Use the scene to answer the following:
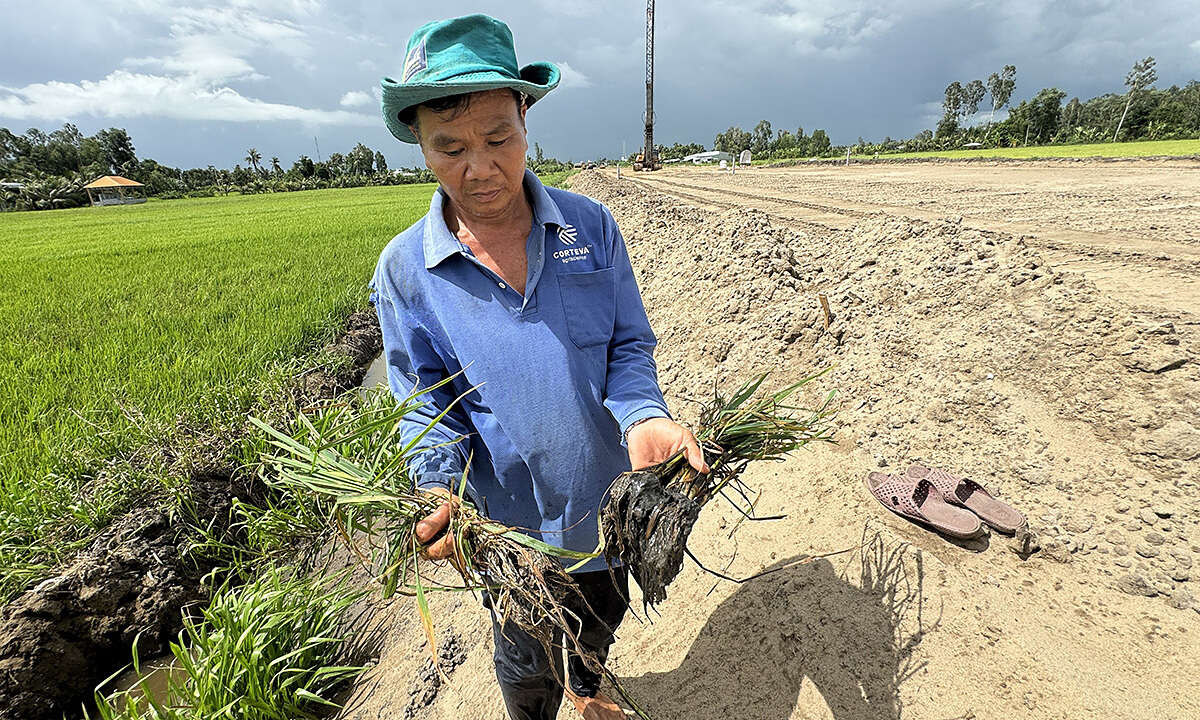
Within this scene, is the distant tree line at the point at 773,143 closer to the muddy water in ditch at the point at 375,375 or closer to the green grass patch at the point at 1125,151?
the green grass patch at the point at 1125,151

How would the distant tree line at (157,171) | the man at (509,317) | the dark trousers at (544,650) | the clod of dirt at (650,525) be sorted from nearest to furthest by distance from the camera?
the clod of dirt at (650,525) < the man at (509,317) < the dark trousers at (544,650) < the distant tree line at (157,171)

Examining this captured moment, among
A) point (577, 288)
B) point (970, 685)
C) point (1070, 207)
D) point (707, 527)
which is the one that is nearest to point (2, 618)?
point (577, 288)

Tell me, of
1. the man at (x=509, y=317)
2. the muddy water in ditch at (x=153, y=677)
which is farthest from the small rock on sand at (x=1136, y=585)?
the muddy water in ditch at (x=153, y=677)

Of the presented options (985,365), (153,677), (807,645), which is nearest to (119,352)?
(153,677)

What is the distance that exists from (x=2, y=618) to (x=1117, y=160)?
22.8 metres

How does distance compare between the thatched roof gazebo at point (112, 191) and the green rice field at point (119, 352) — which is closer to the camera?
the green rice field at point (119, 352)

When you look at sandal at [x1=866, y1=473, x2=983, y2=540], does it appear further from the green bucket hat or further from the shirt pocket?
the green bucket hat

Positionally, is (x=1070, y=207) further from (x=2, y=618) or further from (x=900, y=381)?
(x=2, y=618)

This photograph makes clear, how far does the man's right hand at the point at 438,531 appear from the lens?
3.29ft

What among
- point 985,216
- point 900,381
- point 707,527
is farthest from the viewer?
point 985,216

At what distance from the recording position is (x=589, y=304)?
4.02 ft

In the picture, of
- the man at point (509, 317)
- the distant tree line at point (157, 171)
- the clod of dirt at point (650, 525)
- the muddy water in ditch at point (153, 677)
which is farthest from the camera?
the distant tree line at point (157, 171)

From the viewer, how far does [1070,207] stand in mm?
7340

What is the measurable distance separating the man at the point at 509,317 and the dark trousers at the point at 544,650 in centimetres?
21
